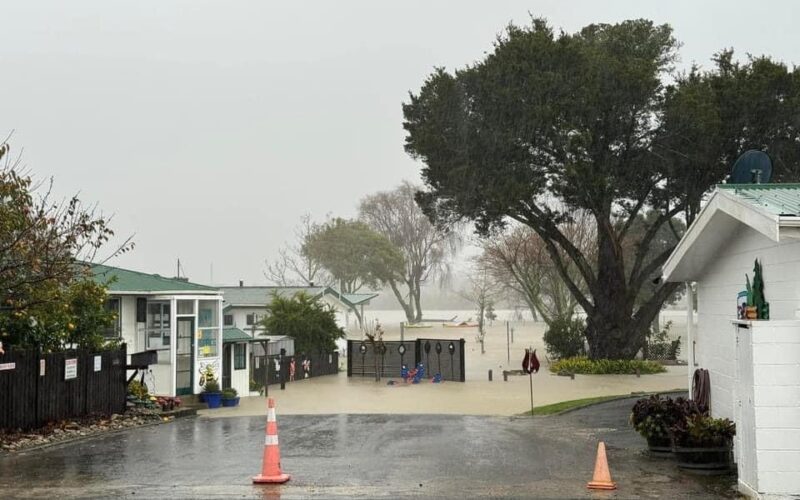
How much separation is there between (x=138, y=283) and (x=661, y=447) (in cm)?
1763

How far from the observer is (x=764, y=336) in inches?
357

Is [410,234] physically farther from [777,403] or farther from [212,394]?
[777,403]

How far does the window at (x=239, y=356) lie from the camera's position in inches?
1135

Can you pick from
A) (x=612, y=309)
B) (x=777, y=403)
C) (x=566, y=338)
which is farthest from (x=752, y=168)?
(x=566, y=338)

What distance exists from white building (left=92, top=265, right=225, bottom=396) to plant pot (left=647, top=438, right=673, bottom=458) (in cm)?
1548

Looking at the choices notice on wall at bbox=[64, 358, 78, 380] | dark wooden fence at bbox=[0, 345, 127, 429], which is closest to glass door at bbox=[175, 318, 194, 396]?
dark wooden fence at bbox=[0, 345, 127, 429]

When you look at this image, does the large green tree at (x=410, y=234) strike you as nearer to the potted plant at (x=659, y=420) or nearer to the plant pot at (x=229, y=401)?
the plant pot at (x=229, y=401)

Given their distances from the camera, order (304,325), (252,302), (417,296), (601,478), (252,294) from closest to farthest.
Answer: (601,478) → (304,325) → (252,302) → (252,294) → (417,296)

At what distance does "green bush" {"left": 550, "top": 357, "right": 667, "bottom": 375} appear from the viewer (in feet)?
118

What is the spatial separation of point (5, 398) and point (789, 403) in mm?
13534

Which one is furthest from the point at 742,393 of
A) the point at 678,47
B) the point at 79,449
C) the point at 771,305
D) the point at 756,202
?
the point at 678,47

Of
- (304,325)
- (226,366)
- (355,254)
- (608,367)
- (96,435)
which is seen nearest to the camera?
(96,435)

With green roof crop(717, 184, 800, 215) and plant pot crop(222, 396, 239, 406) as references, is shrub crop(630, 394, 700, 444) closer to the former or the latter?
green roof crop(717, 184, 800, 215)

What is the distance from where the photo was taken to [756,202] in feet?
32.9
